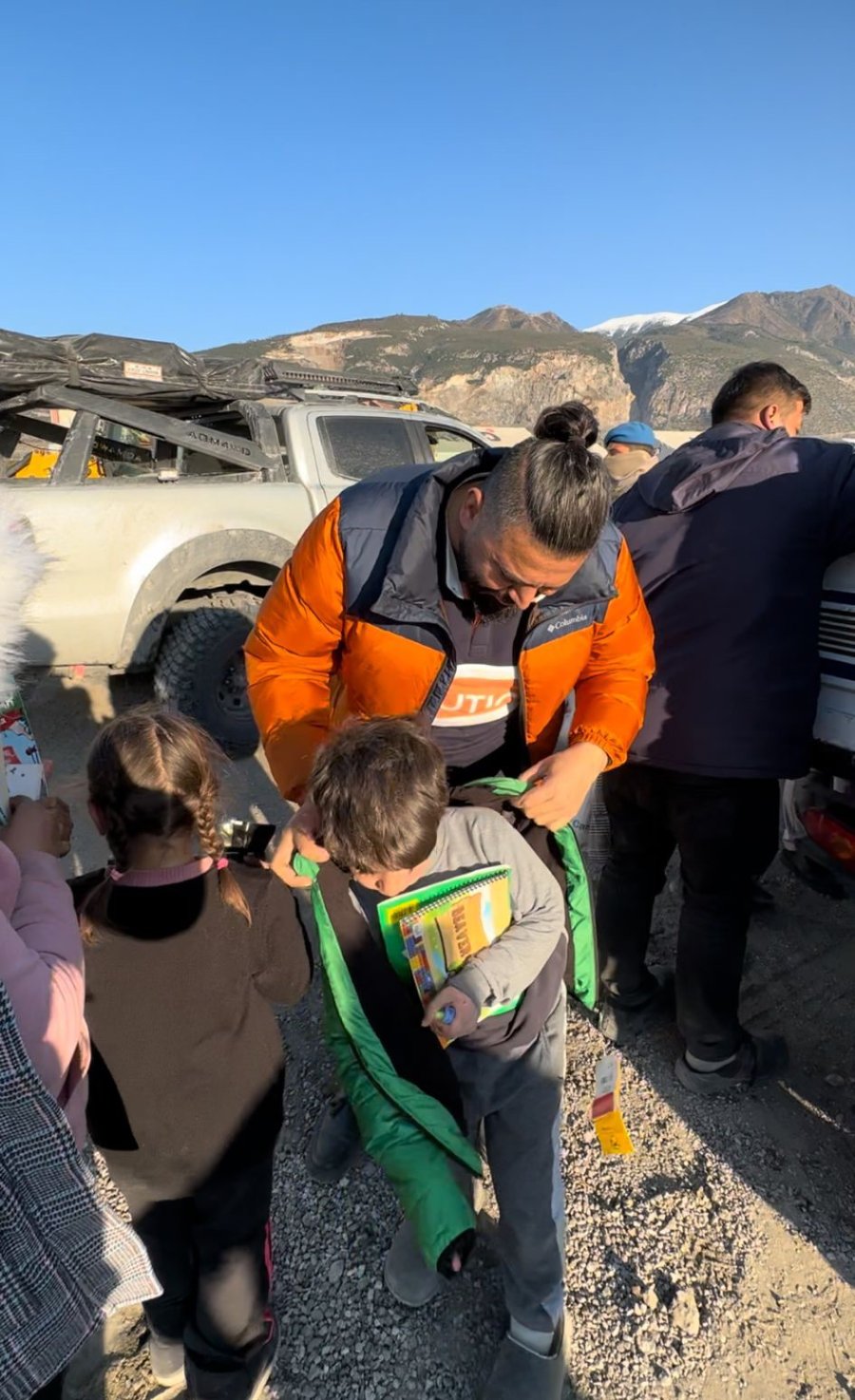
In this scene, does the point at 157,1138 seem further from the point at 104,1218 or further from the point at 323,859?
the point at 323,859

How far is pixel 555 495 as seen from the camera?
154 cm

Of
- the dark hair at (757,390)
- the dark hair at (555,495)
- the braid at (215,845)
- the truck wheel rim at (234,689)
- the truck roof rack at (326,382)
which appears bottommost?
the truck wheel rim at (234,689)

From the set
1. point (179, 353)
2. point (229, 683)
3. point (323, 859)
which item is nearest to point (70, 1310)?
point (323, 859)

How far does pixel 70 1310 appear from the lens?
3.41ft

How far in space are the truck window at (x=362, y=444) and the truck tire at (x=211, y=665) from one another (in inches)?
49.5

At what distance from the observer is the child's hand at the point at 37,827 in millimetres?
1403

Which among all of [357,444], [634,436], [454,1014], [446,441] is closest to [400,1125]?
[454,1014]

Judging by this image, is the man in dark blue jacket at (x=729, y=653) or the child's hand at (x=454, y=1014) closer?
the child's hand at (x=454, y=1014)

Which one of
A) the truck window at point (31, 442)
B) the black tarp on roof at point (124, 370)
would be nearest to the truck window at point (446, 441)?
the black tarp on roof at point (124, 370)

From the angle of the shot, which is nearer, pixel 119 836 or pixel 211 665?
pixel 119 836

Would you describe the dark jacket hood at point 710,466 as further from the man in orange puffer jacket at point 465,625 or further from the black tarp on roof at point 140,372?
the black tarp on roof at point 140,372

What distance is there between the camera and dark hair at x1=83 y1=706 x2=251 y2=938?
1493 millimetres

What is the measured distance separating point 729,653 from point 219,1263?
195 centimetres

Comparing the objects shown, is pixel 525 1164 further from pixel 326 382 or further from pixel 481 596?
pixel 326 382
